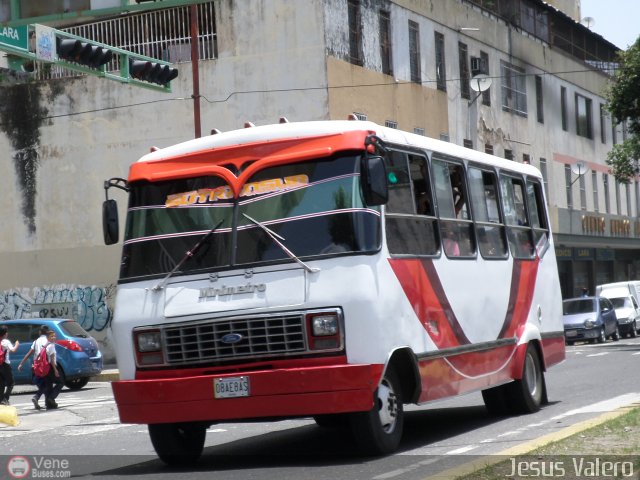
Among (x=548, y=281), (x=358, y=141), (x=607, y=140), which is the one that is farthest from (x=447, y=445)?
(x=607, y=140)

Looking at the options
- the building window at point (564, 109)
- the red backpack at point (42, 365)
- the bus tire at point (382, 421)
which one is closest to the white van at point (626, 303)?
the building window at point (564, 109)

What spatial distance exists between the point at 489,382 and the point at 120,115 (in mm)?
25168

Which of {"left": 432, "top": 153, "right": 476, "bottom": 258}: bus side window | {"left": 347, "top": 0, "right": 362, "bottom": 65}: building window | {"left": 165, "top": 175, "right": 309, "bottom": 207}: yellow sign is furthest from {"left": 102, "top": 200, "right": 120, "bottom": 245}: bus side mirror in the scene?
{"left": 347, "top": 0, "right": 362, "bottom": 65}: building window

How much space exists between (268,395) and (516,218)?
572 centimetres

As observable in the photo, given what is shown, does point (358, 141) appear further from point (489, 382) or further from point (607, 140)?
point (607, 140)

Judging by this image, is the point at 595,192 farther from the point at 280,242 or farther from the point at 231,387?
the point at 231,387

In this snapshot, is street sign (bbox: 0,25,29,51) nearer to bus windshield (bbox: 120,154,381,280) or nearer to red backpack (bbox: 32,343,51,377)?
red backpack (bbox: 32,343,51,377)

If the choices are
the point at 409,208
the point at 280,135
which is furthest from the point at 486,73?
the point at 280,135

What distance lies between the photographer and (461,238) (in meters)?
13.8

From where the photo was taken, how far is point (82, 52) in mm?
21234

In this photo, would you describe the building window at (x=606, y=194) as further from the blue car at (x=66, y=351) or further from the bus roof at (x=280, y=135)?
the bus roof at (x=280, y=135)

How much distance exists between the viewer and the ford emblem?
37.4 ft

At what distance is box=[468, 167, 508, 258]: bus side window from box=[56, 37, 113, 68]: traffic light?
8366 millimetres

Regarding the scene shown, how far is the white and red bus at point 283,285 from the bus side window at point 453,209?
0.20 metres
